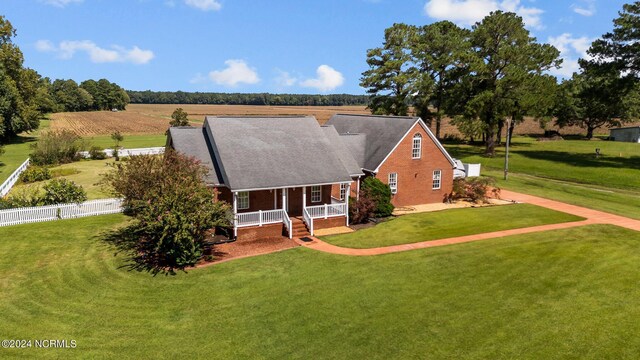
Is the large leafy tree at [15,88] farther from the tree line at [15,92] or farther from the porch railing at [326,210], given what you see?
the porch railing at [326,210]

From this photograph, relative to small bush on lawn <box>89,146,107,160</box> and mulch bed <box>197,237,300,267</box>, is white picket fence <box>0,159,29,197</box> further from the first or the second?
mulch bed <box>197,237,300,267</box>

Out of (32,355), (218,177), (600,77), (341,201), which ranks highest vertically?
(600,77)

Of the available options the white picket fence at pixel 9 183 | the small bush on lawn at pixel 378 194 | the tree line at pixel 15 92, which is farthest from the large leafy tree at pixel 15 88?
the small bush on lawn at pixel 378 194

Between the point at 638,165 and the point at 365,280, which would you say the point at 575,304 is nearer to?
the point at 365,280

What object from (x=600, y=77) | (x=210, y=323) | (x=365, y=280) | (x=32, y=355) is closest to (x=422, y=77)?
(x=600, y=77)

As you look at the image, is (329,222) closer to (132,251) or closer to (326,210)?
(326,210)

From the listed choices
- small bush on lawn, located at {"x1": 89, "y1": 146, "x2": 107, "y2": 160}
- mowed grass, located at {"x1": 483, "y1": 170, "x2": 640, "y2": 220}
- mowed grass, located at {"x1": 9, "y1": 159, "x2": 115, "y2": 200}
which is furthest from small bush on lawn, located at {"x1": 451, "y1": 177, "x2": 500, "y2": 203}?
small bush on lawn, located at {"x1": 89, "y1": 146, "x2": 107, "y2": 160}
